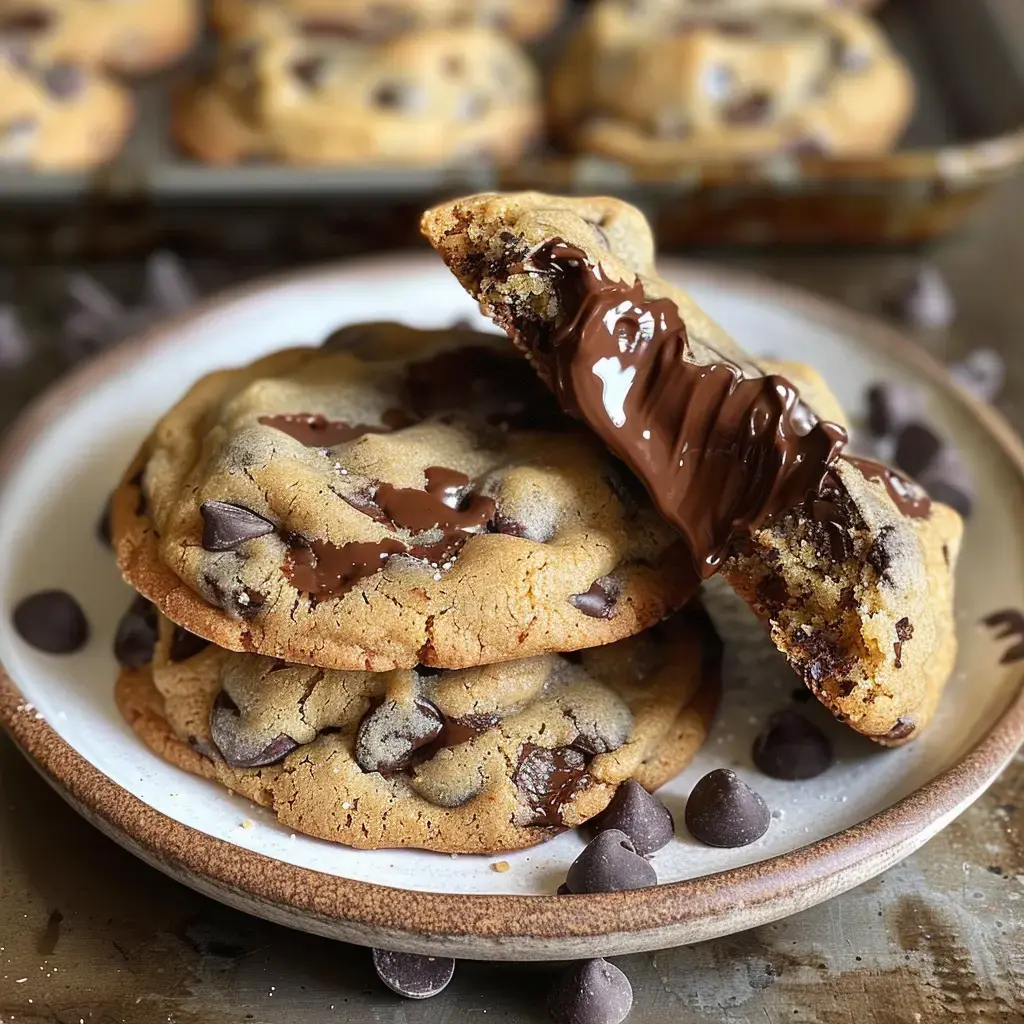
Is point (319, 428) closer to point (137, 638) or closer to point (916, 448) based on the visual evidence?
point (137, 638)

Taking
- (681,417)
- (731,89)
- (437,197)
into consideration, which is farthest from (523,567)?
(731,89)

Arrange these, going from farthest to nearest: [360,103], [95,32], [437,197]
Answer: [95,32] < [360,103] < [437,197]

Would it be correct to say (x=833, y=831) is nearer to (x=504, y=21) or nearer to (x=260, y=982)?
(x=260, y=982)

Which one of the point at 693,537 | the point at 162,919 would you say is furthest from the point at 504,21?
the point at 162,919

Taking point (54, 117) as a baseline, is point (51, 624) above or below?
above

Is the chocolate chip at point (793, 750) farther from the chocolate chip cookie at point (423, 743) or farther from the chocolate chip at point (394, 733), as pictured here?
the chocolate chip at point (394, 733)
